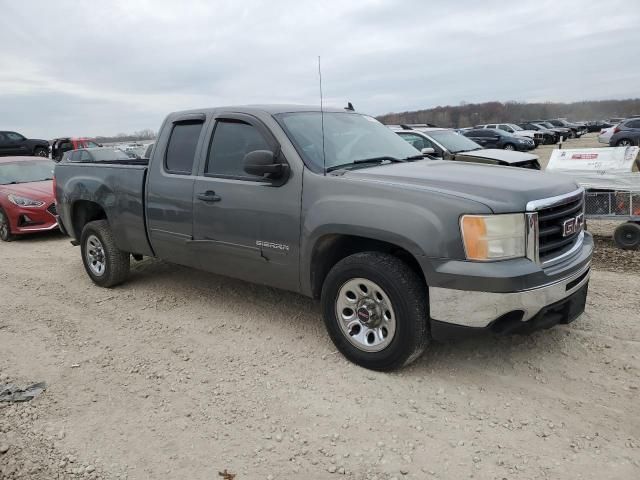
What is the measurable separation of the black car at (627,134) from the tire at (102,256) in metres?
24.3

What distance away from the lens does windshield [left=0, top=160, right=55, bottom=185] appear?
10.4 metres

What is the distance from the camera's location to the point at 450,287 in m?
3.33

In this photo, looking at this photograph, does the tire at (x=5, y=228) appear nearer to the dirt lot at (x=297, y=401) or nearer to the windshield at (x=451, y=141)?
the dirt lot at (x=297, y=401)

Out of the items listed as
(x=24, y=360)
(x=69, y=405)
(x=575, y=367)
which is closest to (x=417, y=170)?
(x=575, y=367)

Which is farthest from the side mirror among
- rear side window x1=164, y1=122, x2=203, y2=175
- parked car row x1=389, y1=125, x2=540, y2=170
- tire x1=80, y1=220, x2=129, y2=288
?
parked car row x1=389, y1=125, x2=540, y2=170


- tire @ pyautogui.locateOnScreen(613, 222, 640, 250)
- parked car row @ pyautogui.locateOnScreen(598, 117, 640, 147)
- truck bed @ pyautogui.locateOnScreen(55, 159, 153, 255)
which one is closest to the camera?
truck bed @ pyautogui.locateOnScreen(55, 159, 153, 255)

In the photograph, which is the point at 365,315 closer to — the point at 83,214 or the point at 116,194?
the point at 116,194

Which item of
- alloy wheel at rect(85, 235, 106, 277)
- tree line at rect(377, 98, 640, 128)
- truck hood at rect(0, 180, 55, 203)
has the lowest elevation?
alloy wheel at rect(85, 235, 106, 277)

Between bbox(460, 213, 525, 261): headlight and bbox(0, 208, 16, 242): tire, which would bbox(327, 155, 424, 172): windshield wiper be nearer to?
bbox(460, 213, 525, 261): headlight

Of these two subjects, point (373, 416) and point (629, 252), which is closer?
point (373, 416)

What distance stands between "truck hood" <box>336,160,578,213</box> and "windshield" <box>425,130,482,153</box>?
24.7 ft

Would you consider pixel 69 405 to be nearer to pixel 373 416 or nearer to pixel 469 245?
pixel 373 416

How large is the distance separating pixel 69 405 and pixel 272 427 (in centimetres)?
142

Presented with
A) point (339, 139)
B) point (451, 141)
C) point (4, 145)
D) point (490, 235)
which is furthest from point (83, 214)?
point (4, 145)
